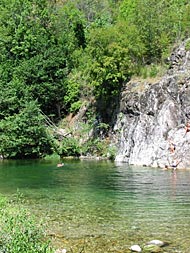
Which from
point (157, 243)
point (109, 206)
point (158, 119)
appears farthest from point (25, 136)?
point (157, 243)

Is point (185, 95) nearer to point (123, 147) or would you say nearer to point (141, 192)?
point (123, 147)

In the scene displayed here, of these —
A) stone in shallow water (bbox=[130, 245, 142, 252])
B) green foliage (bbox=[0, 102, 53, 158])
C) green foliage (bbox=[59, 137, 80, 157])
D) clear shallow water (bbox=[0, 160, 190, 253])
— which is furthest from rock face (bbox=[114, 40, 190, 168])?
stone in shallow water (bbox=[130, 245, 142, 252])

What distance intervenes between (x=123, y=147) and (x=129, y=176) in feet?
55.1

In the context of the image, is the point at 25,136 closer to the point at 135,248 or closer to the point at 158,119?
the point at 158,119

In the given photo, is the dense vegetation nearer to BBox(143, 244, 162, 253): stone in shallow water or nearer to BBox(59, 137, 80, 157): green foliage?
BBox(59, 137, 80, 157): green foliage

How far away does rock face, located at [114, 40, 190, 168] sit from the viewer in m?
45.6

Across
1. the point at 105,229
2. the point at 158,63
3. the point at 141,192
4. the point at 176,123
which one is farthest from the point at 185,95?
the point at 105,229

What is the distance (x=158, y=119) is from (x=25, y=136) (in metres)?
18.6

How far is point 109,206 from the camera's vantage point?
22172 mm

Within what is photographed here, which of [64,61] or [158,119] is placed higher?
[64,61]

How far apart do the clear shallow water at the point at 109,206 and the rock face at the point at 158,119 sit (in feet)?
23.7

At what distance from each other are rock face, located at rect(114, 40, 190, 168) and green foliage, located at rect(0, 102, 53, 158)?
10079mm

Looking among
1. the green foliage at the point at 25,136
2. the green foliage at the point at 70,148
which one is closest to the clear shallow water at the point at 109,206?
the green foliage at the point at 25,136

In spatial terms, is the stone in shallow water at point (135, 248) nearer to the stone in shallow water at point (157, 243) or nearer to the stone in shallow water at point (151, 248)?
the stone in shallow water at point (151, 248)
